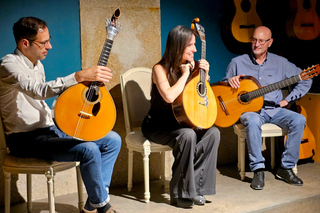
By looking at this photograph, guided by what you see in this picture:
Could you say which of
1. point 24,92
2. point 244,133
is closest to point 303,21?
point 244,133

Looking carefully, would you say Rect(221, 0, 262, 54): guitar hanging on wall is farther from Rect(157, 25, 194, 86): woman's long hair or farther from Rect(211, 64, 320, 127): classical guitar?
Rect(157, 25, 194, 86): woman's long hair

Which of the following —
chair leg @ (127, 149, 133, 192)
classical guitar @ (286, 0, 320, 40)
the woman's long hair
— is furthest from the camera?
classical guitar @ (286, 0, 320, 40)

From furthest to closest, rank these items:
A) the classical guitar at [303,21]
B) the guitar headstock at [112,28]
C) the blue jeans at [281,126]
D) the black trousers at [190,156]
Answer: the classical guitar at [303,21] < the blue jeans at [281,126] < the black trousers at [190,156] < the guitar headstock at [112,28]

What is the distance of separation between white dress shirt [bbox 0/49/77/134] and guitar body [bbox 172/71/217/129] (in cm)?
83

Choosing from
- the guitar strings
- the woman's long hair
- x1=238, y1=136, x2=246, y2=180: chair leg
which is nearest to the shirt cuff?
the guitar strings

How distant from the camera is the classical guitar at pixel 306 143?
4.41m

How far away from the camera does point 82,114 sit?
111 inches

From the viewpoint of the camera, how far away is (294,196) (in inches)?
140

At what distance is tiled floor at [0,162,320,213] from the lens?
332cm

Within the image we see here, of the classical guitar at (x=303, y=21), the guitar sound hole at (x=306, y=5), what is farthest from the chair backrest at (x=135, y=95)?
the guitar sound hole at (x=306, y=5)

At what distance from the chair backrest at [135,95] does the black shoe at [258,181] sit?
3.50ft

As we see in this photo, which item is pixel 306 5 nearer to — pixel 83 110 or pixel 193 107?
pixel 193 107

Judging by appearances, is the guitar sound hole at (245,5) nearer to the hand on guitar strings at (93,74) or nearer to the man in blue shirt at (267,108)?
the man in blue shirt at (267,108)

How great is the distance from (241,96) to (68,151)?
1.73m
